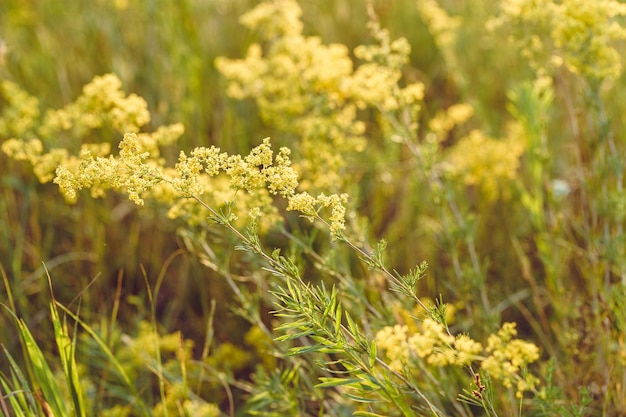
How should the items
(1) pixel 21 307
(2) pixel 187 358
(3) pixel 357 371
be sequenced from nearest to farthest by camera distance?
(3) pixel 357 371
(2) pixel 187 358
(1) pixel 21 307

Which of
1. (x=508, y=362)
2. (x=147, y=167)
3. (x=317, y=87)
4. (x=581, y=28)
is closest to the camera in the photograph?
(x=147, y=167)

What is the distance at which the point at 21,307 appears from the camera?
2590 millimetres

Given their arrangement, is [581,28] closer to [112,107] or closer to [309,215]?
[309,215]

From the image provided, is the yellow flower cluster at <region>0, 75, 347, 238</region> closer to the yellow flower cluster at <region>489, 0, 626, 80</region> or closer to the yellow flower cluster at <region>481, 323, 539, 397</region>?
the yellow flower cluster at <region>481, 323, 539, 397</region>

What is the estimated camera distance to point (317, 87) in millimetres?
2350

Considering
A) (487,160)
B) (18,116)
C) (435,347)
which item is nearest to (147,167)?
(435,347)

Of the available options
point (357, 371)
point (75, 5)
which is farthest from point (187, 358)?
point (75, 5)

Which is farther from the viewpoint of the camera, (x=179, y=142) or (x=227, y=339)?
(x=179, y=142)

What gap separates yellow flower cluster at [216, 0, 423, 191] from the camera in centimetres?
208

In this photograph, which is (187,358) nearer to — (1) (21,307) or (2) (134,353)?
(2) (134,353)

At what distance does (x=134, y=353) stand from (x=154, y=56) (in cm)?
176

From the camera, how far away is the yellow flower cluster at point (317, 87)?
2.08 metres

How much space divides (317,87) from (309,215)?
110cm

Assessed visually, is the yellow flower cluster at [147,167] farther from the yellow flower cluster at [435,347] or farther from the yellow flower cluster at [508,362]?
the yellow flower cluster at [508,362]
